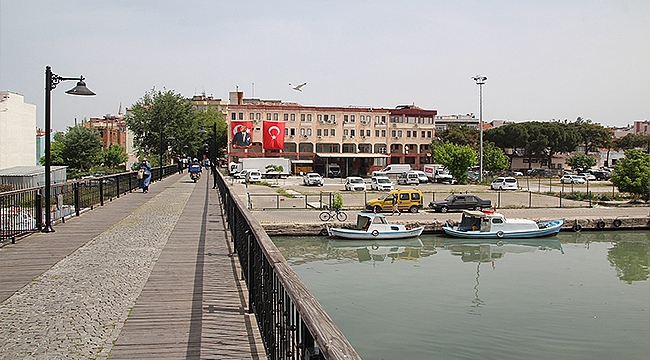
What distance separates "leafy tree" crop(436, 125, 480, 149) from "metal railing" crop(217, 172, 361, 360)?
88.9 m

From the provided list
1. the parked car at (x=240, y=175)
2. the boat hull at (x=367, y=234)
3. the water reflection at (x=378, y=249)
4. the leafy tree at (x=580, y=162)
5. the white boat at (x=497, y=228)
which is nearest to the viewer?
the water reflection at (x=378, y=249)

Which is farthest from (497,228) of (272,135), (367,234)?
(272,135)

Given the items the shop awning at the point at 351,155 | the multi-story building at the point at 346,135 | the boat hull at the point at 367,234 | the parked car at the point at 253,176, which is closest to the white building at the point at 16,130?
the parked car at the point at 253,176

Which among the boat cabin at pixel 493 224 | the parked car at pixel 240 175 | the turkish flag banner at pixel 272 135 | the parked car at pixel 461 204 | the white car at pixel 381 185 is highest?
the turkish flag banner at pixel 272 135

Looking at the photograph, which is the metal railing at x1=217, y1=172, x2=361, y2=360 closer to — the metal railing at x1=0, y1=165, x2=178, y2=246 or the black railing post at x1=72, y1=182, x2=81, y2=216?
the metal railing at x1=0, y1=165, x2=178, y2=246

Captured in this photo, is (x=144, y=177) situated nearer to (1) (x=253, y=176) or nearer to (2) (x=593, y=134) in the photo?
(1) (x=253, y=176)

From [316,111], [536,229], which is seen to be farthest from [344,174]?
[536,229]

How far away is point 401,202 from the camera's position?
36.9m

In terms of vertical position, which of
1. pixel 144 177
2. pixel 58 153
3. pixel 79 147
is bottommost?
pixel 144 177

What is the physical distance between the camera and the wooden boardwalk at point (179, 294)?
500 cm

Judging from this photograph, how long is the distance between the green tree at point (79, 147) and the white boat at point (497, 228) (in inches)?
1981

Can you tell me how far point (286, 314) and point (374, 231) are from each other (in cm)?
2556

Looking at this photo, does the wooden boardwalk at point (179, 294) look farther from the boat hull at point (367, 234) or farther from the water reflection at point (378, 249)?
the boat hull at point (367, 234)

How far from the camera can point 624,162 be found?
4425 cm
